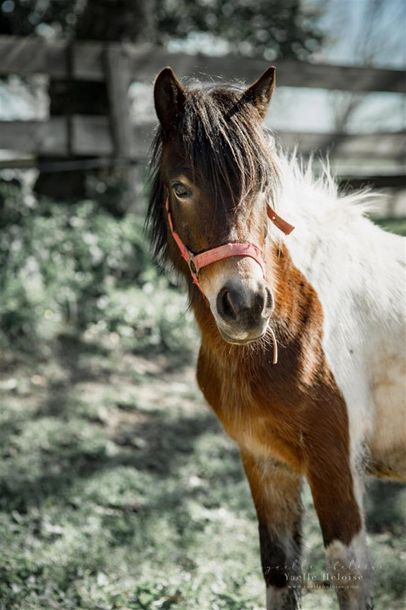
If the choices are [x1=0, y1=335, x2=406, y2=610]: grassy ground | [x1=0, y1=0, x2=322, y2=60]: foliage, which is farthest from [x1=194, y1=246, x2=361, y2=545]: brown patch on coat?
[x1=0, y1=0, x2=322, y2=60]: foliage

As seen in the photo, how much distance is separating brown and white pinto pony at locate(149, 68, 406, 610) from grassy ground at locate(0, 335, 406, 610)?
83 centimetres

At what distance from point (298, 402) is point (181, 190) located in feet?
Result: 2.88

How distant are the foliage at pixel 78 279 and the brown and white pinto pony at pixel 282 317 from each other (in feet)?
11.3

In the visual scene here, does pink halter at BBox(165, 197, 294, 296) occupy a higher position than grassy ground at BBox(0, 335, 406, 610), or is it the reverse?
pink halter at BBox(165, 197, 294, 296)

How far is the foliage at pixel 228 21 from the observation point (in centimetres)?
864

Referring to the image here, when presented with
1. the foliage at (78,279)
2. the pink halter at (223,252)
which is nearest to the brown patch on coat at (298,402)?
the pink halter at (223,252)

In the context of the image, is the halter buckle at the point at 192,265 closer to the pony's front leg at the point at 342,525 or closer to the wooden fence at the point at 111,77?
the pony's front leg at the point at 342,525

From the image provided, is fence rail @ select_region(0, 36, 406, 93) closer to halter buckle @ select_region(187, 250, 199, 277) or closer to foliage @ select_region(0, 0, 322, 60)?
foliage @ select_region(0, 0, 322, 60)

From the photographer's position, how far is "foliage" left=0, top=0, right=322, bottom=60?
8641 mm

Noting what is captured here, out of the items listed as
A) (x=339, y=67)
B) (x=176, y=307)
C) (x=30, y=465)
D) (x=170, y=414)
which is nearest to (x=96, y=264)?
(x=176, y=307)

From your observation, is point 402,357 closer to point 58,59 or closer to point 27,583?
point 27,583

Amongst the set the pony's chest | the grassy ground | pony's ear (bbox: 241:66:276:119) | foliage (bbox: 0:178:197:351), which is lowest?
the grassy ground

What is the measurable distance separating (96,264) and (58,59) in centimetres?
211

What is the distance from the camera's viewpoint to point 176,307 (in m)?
6.66
